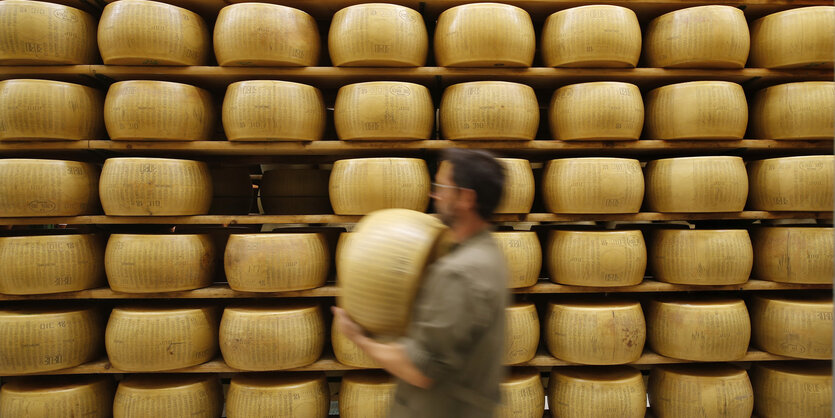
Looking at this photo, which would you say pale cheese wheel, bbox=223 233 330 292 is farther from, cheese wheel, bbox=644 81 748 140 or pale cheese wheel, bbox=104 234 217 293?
cheese wheel, bbox=644 81 748 140

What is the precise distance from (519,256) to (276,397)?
1.25 m

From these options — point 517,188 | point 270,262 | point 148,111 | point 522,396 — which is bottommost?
point 522,396

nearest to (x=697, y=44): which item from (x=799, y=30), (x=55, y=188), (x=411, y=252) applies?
(x=799, y=30)

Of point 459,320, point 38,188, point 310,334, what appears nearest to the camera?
point 459,320

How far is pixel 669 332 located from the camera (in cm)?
206

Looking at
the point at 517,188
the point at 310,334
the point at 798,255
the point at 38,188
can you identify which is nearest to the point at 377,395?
the point at 310,334

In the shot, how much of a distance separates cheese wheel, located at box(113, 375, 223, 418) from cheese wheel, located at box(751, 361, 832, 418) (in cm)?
266

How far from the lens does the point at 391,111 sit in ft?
6.40

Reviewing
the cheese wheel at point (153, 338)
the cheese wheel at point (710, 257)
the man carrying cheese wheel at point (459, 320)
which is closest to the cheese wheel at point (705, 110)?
the cheese wheel at point (710, 257)

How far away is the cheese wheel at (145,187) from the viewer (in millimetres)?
1890

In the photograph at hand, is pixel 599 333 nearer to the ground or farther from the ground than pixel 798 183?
nearer to the ground

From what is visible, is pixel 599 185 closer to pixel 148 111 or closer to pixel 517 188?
pixel 517 188

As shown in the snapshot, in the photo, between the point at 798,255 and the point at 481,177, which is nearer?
the point at 481,177

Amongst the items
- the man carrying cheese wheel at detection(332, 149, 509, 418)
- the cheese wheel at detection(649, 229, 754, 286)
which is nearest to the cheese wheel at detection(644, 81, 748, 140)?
the cheese wheel at detection(649, 229, 754, 286)
